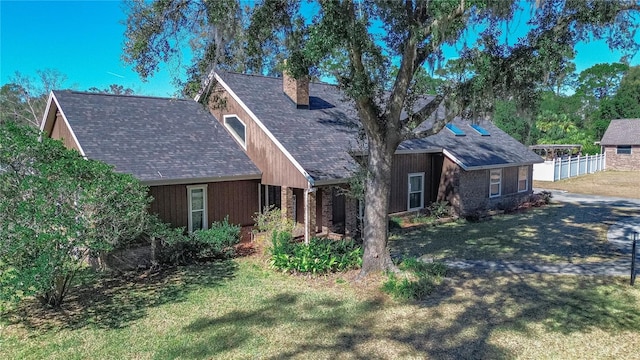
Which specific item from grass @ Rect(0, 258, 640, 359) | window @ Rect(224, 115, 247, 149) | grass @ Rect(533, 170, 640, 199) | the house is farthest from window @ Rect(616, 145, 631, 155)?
window @ Rect(224, 115, 247, 149)

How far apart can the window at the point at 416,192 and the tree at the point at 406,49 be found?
8.08 m

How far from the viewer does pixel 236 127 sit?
637 inches

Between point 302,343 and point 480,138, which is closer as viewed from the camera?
point 302,343

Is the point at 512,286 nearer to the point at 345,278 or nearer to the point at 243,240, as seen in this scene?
the point at 345,278

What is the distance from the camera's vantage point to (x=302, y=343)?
720 cm

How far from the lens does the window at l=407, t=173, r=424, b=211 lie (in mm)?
18609

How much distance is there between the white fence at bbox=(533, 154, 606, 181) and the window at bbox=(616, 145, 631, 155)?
7.53 ft

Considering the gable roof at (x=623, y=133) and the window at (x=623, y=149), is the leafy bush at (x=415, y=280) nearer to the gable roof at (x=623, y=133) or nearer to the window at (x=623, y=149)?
the gable roof at (x=623, y=133)

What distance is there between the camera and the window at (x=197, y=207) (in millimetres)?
13585

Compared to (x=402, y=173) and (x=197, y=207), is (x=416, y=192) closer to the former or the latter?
(x=402, y=173)

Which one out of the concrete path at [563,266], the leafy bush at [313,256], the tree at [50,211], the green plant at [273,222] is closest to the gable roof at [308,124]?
the green plant at [273,222]

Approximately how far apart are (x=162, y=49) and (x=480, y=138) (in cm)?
1786

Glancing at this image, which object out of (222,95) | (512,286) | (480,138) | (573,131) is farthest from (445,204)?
(573,131)

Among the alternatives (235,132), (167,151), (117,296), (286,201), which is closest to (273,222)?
(286,201)
